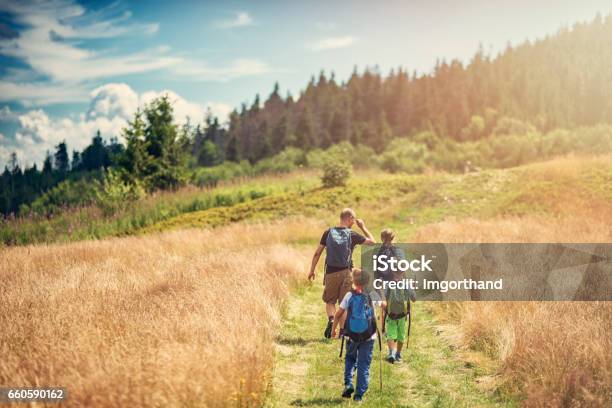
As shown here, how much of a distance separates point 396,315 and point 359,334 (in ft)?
5.07

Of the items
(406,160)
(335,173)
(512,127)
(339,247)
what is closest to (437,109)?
(512,127)

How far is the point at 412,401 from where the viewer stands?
5965 mm

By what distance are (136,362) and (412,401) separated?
3.60m

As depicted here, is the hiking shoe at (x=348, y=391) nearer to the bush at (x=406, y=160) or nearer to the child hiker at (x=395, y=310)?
the child hiker at (x=395, y=310)

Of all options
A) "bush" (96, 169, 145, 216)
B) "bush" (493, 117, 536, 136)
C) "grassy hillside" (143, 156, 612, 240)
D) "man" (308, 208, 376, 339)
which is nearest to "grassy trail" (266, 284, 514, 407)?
"man" (308, 208, 376, 339)

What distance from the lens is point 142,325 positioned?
668 cm

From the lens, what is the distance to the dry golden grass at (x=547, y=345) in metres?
5.27

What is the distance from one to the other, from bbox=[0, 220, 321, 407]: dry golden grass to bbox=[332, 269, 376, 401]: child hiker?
1184 mm

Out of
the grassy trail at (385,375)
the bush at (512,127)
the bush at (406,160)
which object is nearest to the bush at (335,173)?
the bush at (406,160)

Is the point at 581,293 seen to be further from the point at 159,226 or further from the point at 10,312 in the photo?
the point at 159,226

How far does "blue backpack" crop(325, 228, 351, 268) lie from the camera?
776 cm

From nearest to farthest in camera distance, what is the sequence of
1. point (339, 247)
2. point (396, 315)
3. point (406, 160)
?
1. point (396, 315)
2. point (339, 247)
3. point (406, 160)

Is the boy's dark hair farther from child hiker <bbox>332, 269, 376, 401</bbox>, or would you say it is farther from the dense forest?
the dense forest
